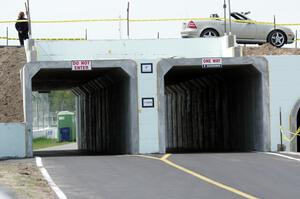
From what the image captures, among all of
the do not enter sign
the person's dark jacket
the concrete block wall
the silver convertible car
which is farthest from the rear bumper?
the do not enter sign

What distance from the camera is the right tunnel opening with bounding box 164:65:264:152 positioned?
84.9 ft

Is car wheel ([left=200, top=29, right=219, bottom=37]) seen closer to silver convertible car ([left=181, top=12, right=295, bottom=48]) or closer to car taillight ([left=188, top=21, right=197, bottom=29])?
silver convertible car ([left=181, top=12, right=295, bottom=48])

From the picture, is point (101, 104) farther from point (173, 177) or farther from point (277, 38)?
point (173, 177)

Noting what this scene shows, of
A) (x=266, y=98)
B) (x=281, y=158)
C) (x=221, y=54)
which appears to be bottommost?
(x=281, y=158)

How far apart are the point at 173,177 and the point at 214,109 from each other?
58.3 feet

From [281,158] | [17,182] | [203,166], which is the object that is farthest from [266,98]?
[17,182]

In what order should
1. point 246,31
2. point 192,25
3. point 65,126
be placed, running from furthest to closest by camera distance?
point 65,126 → point 246,31 → point 192,25

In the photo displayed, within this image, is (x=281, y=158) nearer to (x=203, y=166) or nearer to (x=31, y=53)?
(x=203, y=166)

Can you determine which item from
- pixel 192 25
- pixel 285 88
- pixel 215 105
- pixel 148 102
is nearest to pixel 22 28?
pixel 192 25

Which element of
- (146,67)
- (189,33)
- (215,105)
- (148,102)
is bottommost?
(215,105)

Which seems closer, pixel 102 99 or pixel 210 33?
pixel 210 33

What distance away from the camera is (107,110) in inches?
1404

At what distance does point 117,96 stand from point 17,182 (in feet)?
51.1

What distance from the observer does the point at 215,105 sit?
108 feet
